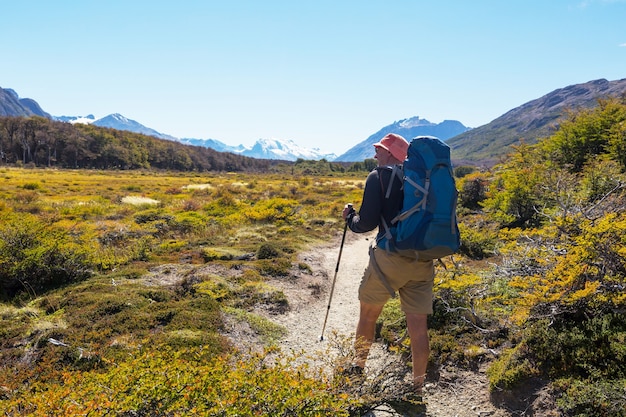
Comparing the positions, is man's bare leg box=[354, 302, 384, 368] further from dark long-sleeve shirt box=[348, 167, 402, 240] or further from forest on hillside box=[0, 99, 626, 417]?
dark long-sleeve shirt box=[348, 167, 402, 240]

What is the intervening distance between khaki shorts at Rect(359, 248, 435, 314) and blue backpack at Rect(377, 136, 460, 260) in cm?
21

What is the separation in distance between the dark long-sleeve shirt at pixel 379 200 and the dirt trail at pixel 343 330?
124 centimetres

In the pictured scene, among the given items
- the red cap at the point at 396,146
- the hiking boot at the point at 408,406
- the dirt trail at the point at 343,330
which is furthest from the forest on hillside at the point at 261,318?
the red cap at the point at 396,146

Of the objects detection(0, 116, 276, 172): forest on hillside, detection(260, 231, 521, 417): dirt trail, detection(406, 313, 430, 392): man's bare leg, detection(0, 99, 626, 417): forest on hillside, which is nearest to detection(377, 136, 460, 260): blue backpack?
detection(406, 313, 430, 392): man's bare leg

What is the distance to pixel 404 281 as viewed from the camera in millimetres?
3697

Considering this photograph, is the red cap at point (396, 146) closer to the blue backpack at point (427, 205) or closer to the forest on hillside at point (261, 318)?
the blue backpack at point (427, 205)

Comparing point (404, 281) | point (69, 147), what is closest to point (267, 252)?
point (404, 281)

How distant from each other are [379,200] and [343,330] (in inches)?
155

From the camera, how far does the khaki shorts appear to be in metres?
3.64

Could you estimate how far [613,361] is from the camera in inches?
138

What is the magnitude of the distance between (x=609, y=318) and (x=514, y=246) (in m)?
2.57

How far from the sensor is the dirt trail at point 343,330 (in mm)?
4176

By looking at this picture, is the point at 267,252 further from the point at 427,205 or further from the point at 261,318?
the point at 427,205

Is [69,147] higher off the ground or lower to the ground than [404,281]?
Result: higher
